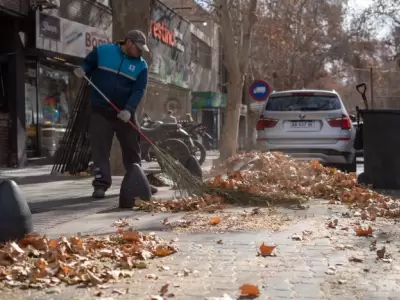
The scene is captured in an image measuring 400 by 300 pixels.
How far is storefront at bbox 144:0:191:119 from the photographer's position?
87.9ft

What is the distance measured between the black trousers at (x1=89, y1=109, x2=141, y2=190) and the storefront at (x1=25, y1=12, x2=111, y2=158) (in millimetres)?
9196

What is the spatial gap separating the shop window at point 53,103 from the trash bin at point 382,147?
10.9 meters

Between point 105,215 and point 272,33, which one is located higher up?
point 272,33

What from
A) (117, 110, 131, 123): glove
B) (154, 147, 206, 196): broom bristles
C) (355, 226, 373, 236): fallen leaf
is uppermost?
(117, 110, 131, 123): glove

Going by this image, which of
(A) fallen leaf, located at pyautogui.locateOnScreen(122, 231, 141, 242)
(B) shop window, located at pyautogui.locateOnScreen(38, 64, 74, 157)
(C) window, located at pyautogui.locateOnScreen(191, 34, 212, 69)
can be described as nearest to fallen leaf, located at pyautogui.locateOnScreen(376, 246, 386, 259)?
(A) fallen leaf, located at pyautogui.locateOnScreen(122, 231, 141, 242)

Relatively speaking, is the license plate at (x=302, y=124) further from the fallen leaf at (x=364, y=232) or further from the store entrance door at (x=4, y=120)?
the store entrance door at (x=4, y=120)

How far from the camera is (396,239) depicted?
5664 mm

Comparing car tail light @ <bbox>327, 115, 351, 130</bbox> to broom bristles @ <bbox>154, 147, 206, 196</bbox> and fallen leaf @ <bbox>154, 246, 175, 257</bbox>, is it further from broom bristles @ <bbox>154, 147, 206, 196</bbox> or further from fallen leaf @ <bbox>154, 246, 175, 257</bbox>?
fallen leaf @ <bbox>154, 246, 175, 257</bbox>

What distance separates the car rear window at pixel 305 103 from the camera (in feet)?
42.0

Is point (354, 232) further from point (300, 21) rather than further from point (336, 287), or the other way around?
point (300, 21)

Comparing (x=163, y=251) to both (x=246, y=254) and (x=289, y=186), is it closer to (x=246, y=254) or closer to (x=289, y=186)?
(x=246, y=254)

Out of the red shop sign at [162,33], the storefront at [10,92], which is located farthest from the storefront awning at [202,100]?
the storefront at [10,92]

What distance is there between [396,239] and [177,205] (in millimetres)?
2754

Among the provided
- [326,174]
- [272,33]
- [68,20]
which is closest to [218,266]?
[326,174]
